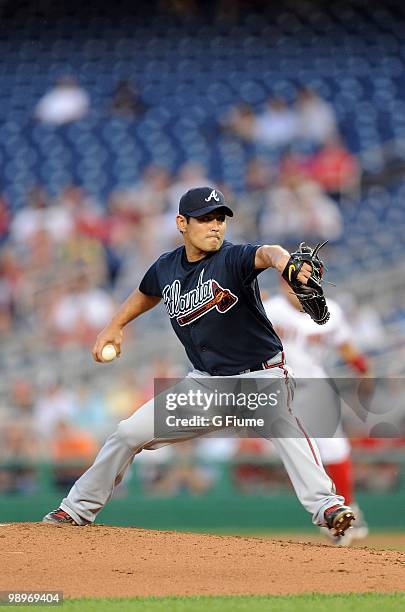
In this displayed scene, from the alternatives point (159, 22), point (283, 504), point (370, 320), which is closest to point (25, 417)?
point (283, 504)

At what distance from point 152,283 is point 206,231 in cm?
55

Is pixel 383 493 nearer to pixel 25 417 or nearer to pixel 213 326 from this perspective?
pixel 25 417

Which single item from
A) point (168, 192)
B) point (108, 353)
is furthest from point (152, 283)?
point (168, 192)

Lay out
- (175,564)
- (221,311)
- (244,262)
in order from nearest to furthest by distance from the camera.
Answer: (175,564), (244,262), (221,311)

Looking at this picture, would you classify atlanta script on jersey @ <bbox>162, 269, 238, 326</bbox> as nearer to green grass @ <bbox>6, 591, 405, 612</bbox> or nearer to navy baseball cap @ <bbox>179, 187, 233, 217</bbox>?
navy baseball cap @ <bbox>179, 187, 233, 217</bbox>

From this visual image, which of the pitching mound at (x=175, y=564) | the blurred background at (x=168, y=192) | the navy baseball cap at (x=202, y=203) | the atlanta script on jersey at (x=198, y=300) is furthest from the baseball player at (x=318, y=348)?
the navy baseball cap at (x=202, y=203)

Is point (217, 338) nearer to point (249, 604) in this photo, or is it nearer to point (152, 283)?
point (152, 283)

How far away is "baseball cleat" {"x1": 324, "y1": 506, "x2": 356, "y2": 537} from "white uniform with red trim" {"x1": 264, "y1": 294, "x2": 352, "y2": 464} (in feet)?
7.02

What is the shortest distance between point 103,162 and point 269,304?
6506mm

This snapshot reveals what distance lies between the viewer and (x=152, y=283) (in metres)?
5.63

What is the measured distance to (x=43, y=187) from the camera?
13266mm

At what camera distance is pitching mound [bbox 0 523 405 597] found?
14.6ft

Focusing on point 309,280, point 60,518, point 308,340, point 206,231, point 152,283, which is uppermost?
point 206,231

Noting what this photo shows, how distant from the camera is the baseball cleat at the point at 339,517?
5023mm
